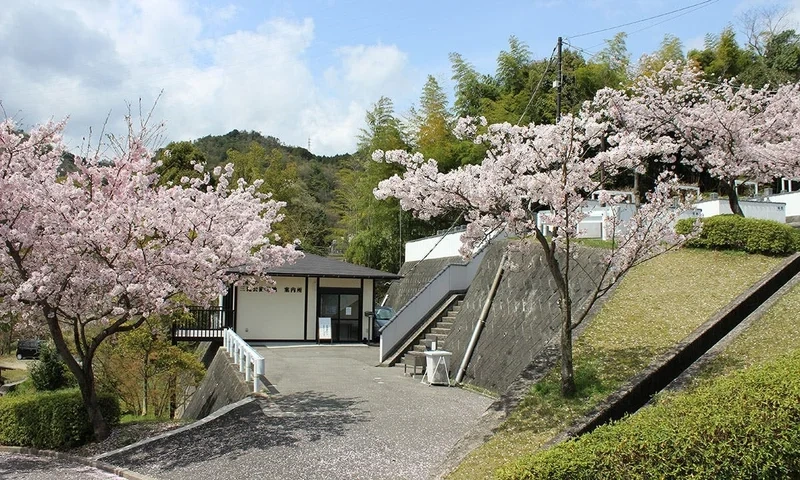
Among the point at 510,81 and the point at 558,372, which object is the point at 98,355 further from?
the point at 510,81

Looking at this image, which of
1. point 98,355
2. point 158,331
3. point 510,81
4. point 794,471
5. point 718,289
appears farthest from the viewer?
point 510,81

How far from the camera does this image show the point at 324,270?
2022 cm

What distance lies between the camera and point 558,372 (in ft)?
28.3

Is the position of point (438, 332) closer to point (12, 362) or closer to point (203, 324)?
point (203, 324)

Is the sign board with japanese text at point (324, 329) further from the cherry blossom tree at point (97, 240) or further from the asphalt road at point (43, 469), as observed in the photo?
the asphalt road at point (43, 469)

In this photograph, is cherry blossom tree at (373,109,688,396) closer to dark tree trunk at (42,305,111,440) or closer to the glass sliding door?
dark tree trunk at (42,305,111,440)

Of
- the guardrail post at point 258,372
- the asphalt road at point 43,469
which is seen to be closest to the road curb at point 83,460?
the asphalt road at point 43,469

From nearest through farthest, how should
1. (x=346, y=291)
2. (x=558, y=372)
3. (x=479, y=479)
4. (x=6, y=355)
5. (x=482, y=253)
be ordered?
(x=479, y=479) → (x=558, y=372) → (x=482, y=253) → (x=346, y=291) → (x=6, y=355)

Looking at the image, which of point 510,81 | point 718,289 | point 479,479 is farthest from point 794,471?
point 510,81

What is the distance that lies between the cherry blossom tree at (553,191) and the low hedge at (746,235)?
4.82m

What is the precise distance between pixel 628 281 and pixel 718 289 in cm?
157

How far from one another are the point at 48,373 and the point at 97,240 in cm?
565

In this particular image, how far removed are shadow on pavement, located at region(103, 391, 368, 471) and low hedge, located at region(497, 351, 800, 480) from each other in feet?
14.4

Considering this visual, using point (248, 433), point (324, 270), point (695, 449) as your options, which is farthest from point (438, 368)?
point (324, 270)
